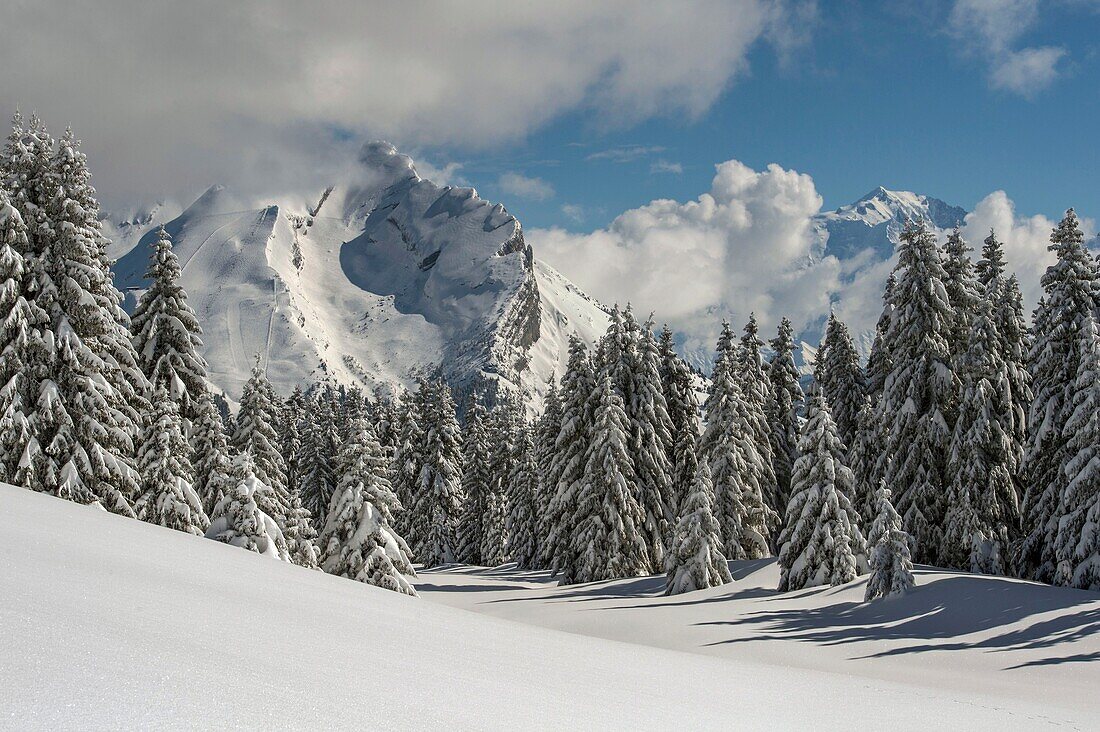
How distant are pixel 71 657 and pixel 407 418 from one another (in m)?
54.5

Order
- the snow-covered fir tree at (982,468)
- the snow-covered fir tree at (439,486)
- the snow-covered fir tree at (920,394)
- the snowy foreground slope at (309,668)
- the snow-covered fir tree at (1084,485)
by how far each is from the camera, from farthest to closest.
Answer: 1. the snow-covered fir tree at (439,486)
2. the snow-covered fir tree at (920,394)
3. the snow-covered fir tree at (982,468)
4. the snow-covered fir tree at (1084,485)
5. the snowy foreground slope at (309,668)

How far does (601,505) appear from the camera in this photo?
122 feet

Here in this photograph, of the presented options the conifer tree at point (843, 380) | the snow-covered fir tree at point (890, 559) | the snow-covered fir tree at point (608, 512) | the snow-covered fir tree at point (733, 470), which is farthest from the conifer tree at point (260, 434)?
the conifer tree at point (843, 380)

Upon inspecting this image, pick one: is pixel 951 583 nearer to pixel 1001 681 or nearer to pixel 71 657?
pixel 1001 681

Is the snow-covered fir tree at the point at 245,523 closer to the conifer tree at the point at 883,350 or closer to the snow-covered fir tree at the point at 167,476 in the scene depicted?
the snow-covered fir tree at the point at 167,476

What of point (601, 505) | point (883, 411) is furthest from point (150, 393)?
point (883, 411)

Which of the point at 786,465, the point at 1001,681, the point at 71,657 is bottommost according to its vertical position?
the point at 1001,681

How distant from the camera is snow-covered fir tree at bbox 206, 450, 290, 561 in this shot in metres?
22.2


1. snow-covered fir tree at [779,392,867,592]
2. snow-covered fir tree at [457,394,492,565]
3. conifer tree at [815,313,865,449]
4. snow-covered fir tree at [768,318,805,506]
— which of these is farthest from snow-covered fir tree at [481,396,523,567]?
snow-covered fir tree at [779,392,867,592]

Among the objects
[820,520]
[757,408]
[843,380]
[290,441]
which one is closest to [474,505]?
[290,441]

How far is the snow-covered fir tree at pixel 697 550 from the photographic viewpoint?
28859 millimetres

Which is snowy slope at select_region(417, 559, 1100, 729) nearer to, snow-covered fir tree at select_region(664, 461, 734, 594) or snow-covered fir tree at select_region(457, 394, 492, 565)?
snow-covered fir tree at select_region(664, 461, 734, 594)

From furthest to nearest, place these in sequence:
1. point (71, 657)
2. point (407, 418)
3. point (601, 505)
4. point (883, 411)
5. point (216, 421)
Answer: point (407, 418)
point (601, 505)
point (883, 411)
point (216, 421)
point (71, 657)

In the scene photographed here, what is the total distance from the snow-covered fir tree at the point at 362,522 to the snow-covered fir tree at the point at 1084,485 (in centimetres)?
2105
